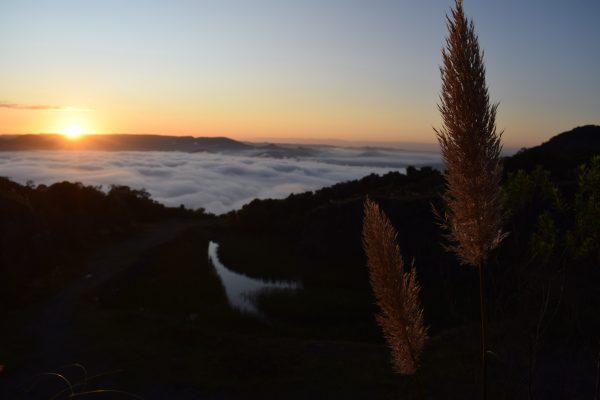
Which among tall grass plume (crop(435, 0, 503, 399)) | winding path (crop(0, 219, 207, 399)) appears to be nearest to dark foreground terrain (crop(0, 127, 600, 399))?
winding path (crop(0, 219, 207, 399))

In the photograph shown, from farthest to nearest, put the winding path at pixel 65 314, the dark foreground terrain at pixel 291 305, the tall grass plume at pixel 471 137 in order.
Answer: the winding path at pixel 65 314 → the dark foreground terrain at pixel 291 305 → the tall grass plume at pixel 471 137

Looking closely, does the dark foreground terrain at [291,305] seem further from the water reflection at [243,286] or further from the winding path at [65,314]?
the water reflection at [243,286]

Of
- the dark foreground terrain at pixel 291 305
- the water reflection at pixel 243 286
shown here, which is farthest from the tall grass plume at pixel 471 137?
the water reflection at pixel 243 286

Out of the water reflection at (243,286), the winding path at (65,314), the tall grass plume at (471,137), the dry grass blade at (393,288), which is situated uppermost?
the tall grass plume at (471,137)

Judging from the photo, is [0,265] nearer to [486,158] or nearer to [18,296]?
[18,296]

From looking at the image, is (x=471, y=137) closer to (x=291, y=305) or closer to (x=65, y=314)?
(x=291, y=305)

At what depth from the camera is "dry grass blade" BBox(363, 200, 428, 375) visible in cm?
208

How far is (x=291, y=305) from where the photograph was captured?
16.8 meters

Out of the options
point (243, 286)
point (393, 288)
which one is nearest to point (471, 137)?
point (393, 288)

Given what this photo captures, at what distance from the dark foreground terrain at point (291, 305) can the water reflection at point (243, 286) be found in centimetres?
49

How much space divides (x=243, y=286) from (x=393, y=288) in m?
18.3

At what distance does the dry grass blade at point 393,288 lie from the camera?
208 cm

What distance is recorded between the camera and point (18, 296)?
1559 cm

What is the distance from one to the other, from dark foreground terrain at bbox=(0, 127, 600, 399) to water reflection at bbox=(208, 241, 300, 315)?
49 cm
